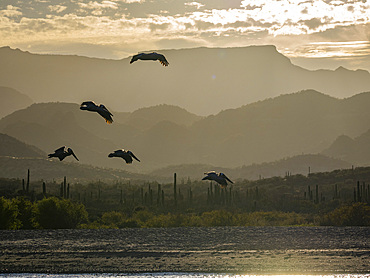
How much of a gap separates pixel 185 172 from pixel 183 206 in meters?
124

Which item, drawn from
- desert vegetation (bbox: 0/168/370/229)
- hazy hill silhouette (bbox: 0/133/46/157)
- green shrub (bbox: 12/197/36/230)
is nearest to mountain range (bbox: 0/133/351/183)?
hazy hill silhouette (bbox: 0/133/46/157)

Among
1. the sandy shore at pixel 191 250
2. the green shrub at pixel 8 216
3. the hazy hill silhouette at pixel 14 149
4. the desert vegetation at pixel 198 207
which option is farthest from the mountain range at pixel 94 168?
the sandy shore at pixel 191 250

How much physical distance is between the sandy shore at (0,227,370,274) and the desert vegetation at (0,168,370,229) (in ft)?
13.1

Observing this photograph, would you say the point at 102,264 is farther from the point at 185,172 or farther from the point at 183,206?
the point at 185,172

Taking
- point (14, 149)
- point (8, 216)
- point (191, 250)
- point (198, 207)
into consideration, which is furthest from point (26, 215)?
point (14, 149)

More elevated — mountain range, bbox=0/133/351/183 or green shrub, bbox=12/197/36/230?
mountain range, bbox=0/133/351/183

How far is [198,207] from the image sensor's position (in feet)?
229

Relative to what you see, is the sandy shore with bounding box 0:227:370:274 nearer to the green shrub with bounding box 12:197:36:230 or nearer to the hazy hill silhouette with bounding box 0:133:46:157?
the green shrub with bounding box 12:197:36:230

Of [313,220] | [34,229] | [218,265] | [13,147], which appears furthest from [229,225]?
[13,147]

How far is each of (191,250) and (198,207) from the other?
31.8 metres

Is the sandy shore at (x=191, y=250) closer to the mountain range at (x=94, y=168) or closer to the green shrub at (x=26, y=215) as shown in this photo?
the green shrub at (x=26, y=215)

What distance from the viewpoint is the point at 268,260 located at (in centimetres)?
3481

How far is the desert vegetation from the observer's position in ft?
167

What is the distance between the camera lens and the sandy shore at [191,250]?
32.9m
